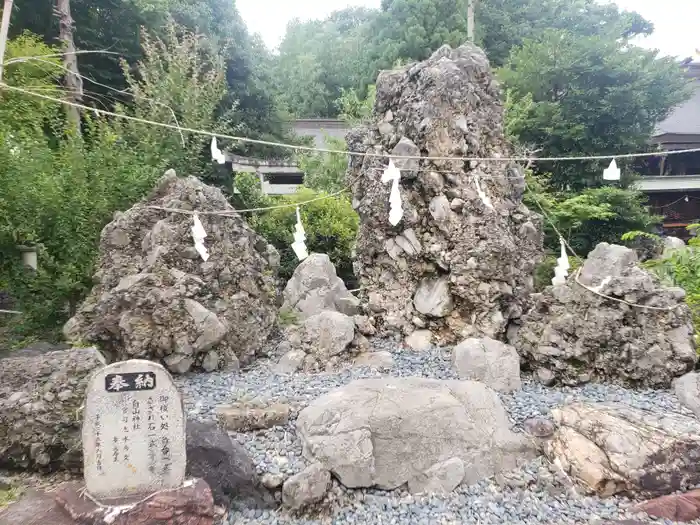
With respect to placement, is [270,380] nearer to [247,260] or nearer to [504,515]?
[247,260]

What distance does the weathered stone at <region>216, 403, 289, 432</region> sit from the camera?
358cm

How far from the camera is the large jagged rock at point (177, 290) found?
14.8ft

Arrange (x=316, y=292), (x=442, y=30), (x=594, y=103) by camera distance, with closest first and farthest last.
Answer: (x=316, y=292) → (x=594, y=103) → (x=442, y=30)

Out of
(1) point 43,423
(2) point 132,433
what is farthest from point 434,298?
(1) point 43,423

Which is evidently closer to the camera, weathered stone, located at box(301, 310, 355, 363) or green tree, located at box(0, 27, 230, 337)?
weathered stone, located at box(301, 310, 355, 363)

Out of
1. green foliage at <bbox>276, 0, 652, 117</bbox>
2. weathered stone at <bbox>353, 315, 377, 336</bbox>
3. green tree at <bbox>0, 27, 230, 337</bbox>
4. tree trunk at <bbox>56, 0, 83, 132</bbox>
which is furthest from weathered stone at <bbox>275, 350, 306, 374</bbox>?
green foliage at <bbox>276, 0, 652, 117</bbox>

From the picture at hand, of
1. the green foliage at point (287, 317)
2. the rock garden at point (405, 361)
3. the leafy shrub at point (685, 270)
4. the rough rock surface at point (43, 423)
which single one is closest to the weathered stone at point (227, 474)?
the rock garden at point (405, 361)

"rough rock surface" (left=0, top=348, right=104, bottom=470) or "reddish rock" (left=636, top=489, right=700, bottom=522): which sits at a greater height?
"rough rock surface" (left=0, top=348, right=104, bottom=470)

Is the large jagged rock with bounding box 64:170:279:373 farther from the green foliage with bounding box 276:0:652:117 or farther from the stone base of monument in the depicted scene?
the green foliage with bounding box 276:0:652:117

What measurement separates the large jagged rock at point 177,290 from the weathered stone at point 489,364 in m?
2.35

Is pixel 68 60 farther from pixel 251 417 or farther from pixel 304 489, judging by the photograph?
pixel 304 489

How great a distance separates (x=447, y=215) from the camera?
17.8ft

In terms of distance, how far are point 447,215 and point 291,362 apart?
2.50 m

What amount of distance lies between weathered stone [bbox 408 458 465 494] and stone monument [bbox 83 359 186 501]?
5.51 feet
